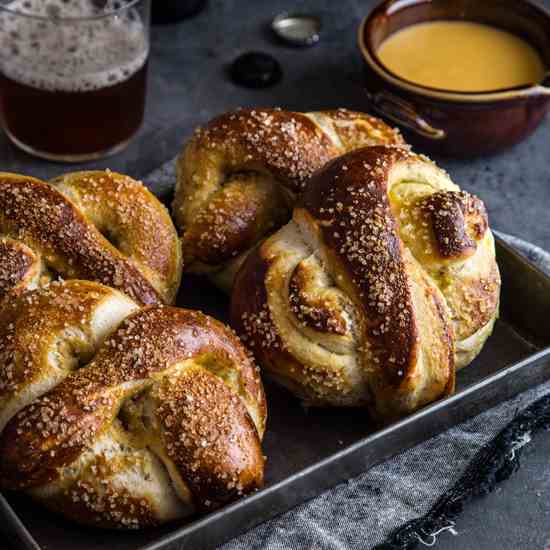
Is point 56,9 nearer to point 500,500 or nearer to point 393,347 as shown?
point 393,347

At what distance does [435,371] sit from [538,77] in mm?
1258

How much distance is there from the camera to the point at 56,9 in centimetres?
267

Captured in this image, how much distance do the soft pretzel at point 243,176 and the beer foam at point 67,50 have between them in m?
0.46

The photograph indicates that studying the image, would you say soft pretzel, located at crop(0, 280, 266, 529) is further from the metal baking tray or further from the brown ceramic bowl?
the brown ceramic bowl

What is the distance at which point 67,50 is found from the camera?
253cm

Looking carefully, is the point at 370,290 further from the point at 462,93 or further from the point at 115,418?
the point at 462,93

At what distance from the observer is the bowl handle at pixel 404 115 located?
9.04ft

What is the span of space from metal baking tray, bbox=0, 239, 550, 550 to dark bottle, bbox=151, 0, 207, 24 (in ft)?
4.49

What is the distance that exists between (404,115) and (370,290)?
1004 millimetres

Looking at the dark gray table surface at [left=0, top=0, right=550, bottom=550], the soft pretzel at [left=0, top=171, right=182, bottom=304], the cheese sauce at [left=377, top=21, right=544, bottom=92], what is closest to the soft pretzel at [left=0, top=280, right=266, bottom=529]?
the soft pretzel at [left=0, top=171, right=182, bottom=304]

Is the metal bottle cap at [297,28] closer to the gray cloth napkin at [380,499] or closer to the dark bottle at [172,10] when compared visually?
the dark bottle at [172,10]

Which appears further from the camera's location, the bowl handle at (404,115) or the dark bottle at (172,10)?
the dark bottle at (172,10)

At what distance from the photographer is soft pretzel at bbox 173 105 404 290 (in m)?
2.15

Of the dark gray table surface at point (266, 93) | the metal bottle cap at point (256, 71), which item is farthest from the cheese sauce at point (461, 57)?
the metal bottle cap at point (256, 71)
